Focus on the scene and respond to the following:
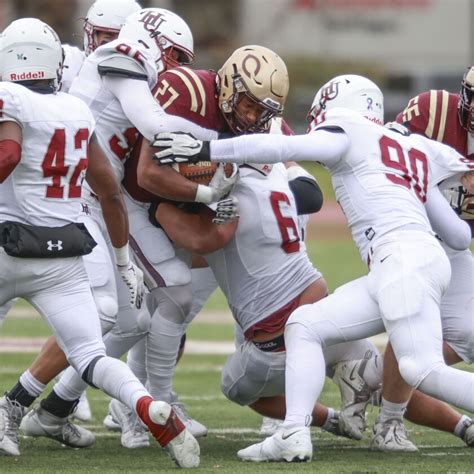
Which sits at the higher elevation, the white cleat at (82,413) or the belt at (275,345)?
the belt at (275,345)

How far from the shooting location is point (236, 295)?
580 centimetres

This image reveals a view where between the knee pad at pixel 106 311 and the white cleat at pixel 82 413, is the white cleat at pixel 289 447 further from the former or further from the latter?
the white cleat at pixel 82 413

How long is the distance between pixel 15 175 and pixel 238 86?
108cm

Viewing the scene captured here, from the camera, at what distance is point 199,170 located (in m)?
5.70

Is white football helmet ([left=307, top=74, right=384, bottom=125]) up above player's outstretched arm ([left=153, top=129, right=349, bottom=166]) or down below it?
above

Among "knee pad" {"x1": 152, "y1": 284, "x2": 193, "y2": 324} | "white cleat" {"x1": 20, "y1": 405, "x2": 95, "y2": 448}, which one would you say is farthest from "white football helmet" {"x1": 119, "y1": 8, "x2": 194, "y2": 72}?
"white cleat" {"x1": 20, "y1": 405, "x2": 95, "y2": 448}

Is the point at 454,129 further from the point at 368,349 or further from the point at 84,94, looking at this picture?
the point at 84,94

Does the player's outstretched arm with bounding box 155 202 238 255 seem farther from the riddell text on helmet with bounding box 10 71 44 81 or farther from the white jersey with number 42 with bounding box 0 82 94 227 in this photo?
the riddell text on helmet with bounding box 10 71 44 81

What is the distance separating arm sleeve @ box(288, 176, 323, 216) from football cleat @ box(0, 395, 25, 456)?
1560 mm

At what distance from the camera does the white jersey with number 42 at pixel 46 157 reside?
5.01m

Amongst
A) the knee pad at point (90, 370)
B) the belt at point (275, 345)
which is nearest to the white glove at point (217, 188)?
the belt at point (275, 345)

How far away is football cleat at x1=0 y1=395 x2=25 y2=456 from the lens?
5.34 meters

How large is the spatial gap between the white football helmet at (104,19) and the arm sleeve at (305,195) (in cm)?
134

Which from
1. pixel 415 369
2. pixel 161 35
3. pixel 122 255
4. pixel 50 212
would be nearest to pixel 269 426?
pixel 122 255
